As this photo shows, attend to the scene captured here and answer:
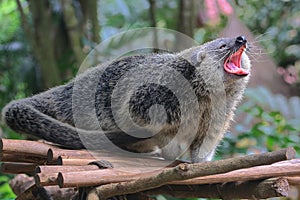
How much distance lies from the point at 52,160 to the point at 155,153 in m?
0.39

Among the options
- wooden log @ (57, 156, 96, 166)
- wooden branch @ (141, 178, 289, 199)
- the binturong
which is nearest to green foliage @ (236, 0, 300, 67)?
the binturong

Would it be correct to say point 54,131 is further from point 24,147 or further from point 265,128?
point 265,128

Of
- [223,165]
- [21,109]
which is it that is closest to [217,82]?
[223,165]

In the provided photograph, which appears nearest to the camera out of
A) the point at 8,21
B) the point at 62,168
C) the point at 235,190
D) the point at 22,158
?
the point at 62,168

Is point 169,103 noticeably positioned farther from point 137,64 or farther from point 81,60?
point 81,60

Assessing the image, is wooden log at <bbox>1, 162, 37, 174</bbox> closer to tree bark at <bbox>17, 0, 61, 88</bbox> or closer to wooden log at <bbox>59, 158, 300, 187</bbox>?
wooden log at <bbox>59, 158, 300, 187</bbox>

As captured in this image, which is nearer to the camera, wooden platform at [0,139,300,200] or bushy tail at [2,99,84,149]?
wooden platform at [0,139,300,200]

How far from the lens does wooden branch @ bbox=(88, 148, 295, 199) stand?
1.06 meters

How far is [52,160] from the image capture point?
1.37m

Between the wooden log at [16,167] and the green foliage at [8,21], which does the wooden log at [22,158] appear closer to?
the wooden log at [16,167]

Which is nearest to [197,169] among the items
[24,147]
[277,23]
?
[24,147]

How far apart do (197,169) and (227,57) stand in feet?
1.62

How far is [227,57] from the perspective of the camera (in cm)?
153

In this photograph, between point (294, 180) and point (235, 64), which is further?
point (235, 64)
